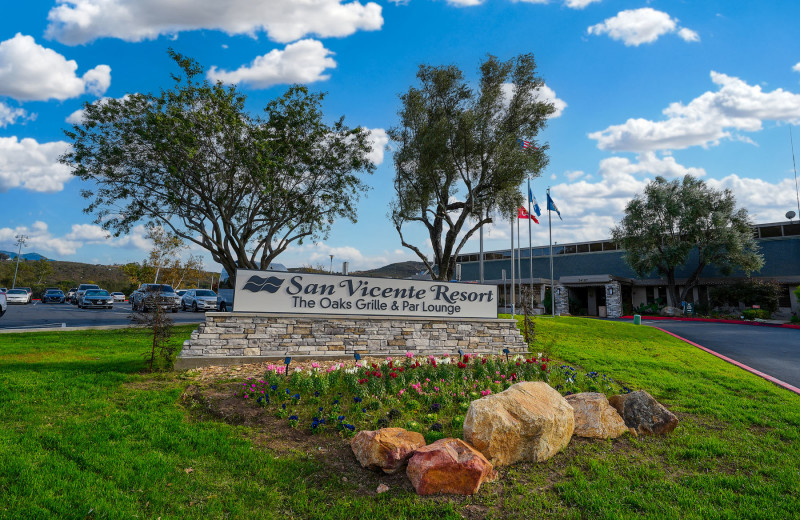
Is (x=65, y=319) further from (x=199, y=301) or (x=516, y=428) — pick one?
(x=516, y=428)

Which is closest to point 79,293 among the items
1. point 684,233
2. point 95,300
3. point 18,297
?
point 18,297

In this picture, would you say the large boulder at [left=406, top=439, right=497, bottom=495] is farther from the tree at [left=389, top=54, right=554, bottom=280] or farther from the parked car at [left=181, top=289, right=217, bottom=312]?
the parked car at [left=181, top=289, right=217, bottom=312]

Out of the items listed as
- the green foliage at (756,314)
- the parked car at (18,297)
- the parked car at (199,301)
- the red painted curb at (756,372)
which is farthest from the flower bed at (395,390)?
the parked car at (18,297)

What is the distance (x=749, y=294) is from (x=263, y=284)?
3434 cm

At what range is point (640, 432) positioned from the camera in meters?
5.79

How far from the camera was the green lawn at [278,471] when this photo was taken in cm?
377

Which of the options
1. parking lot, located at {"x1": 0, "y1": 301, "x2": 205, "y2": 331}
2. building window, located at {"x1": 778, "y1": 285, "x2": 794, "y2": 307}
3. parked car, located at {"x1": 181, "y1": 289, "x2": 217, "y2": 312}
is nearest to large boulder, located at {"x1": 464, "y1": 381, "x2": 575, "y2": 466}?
parking lot, located at {"x1": 0, "y1": 301, "x2": 205, "y2": 331}

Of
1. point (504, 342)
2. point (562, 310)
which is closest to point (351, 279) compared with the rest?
point (504, 342)

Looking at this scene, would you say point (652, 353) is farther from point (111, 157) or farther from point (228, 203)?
point (111, 157)

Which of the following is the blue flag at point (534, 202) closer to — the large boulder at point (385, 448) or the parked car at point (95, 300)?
the large boulder at point (385, 448)

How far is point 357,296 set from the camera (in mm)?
10258

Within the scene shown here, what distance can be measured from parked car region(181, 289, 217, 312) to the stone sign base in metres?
20.2

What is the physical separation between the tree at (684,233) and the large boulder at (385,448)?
3360 cm

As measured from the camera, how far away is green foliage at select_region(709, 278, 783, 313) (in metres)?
29.4
